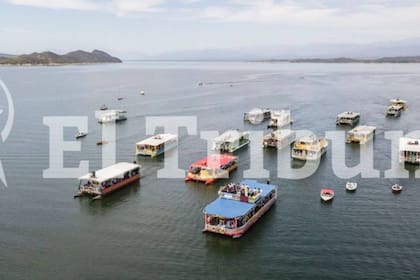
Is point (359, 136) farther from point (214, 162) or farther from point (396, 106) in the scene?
point (396, 106)

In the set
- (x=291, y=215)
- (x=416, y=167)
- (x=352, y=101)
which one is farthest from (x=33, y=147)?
(x=352, y=101)

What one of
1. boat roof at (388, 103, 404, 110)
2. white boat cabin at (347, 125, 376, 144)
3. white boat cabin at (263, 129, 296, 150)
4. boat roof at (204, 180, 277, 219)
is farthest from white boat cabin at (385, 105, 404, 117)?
boat roof at (204, 180, 277, 219)

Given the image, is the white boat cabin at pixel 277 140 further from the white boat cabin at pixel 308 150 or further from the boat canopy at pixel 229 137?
the white boat cabin at pixel 308 150

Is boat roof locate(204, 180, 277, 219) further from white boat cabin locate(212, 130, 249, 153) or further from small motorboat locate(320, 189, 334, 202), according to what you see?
white boat cabin locate(212, 130, 249, 153)

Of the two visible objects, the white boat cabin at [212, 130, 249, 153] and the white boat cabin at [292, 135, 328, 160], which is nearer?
the white boat cabin at [292, 135, 328, 160]

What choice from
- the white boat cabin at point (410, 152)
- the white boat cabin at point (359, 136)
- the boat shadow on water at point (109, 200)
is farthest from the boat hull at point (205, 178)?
the white boat cabin at point (359, 136)

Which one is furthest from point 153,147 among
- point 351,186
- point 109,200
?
point 351,186
